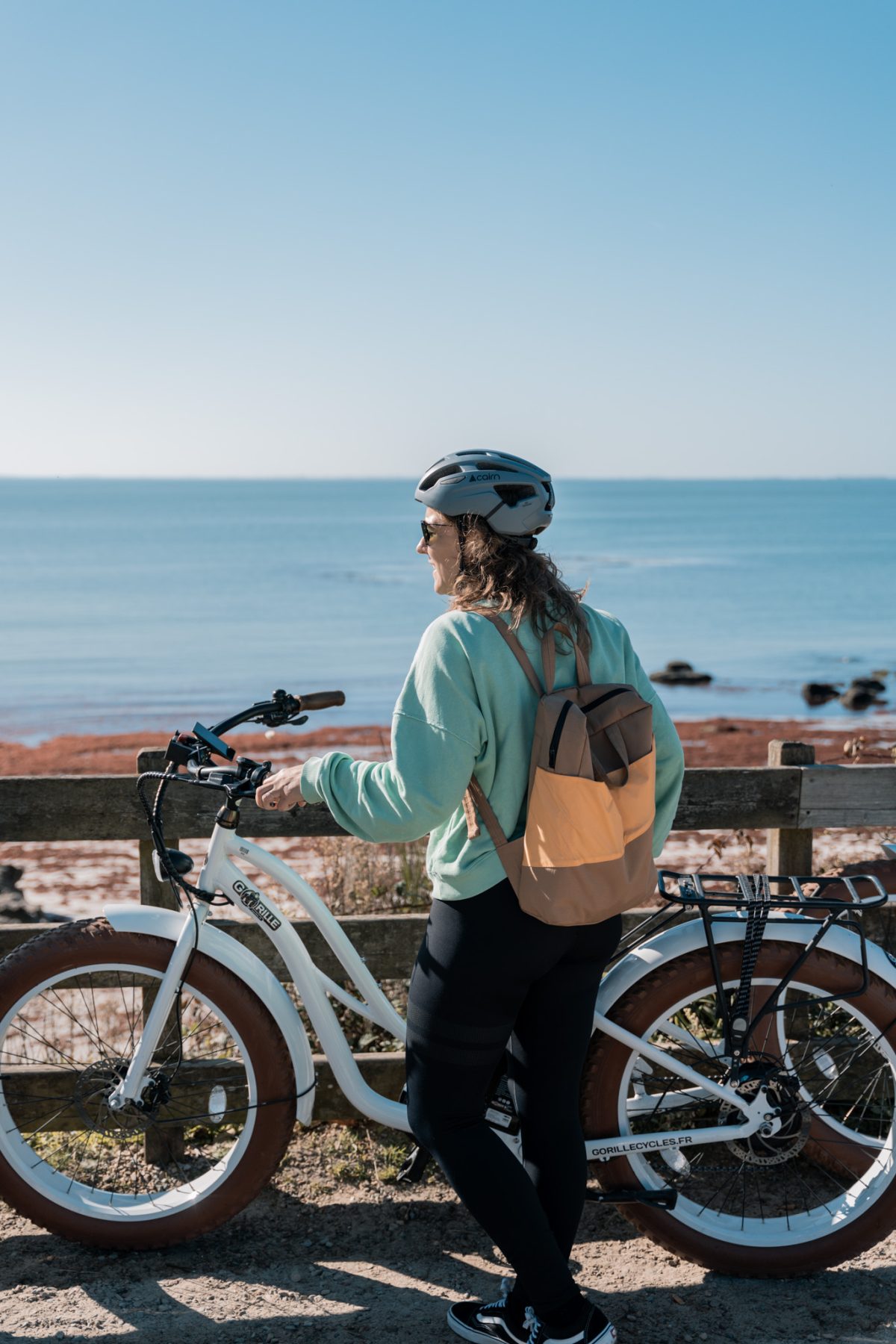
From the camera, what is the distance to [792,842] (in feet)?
13.1

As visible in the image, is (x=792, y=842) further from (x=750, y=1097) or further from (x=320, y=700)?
(x=320, y=700)

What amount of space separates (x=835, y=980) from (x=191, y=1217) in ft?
6.40

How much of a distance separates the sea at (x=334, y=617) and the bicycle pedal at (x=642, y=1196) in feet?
5.58

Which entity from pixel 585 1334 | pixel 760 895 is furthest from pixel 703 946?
pixel 585 1334

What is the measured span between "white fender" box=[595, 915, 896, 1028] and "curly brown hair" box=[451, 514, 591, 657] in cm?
102

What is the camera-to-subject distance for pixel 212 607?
4797 centimetres

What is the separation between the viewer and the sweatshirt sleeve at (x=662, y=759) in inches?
112

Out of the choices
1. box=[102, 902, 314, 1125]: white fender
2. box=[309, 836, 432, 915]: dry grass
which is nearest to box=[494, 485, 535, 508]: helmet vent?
box=[102, 902, 314, 1125]: white fender

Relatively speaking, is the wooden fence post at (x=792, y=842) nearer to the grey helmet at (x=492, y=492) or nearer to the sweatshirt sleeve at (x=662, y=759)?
the sweatshirt sleeve at (x=662, y=759)

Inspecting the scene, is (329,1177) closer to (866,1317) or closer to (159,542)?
(866,1317)

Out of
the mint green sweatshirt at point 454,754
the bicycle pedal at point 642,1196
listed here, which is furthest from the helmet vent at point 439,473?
the bicycle pedal at point 642,1196

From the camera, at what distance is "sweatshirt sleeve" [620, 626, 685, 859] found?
2.85 meters

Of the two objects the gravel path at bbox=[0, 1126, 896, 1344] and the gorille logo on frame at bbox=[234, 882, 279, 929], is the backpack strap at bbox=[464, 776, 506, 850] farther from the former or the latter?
the gravel path at bbox=[0, 1126, 896, 1344]

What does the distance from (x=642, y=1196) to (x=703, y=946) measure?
2.33 feet
